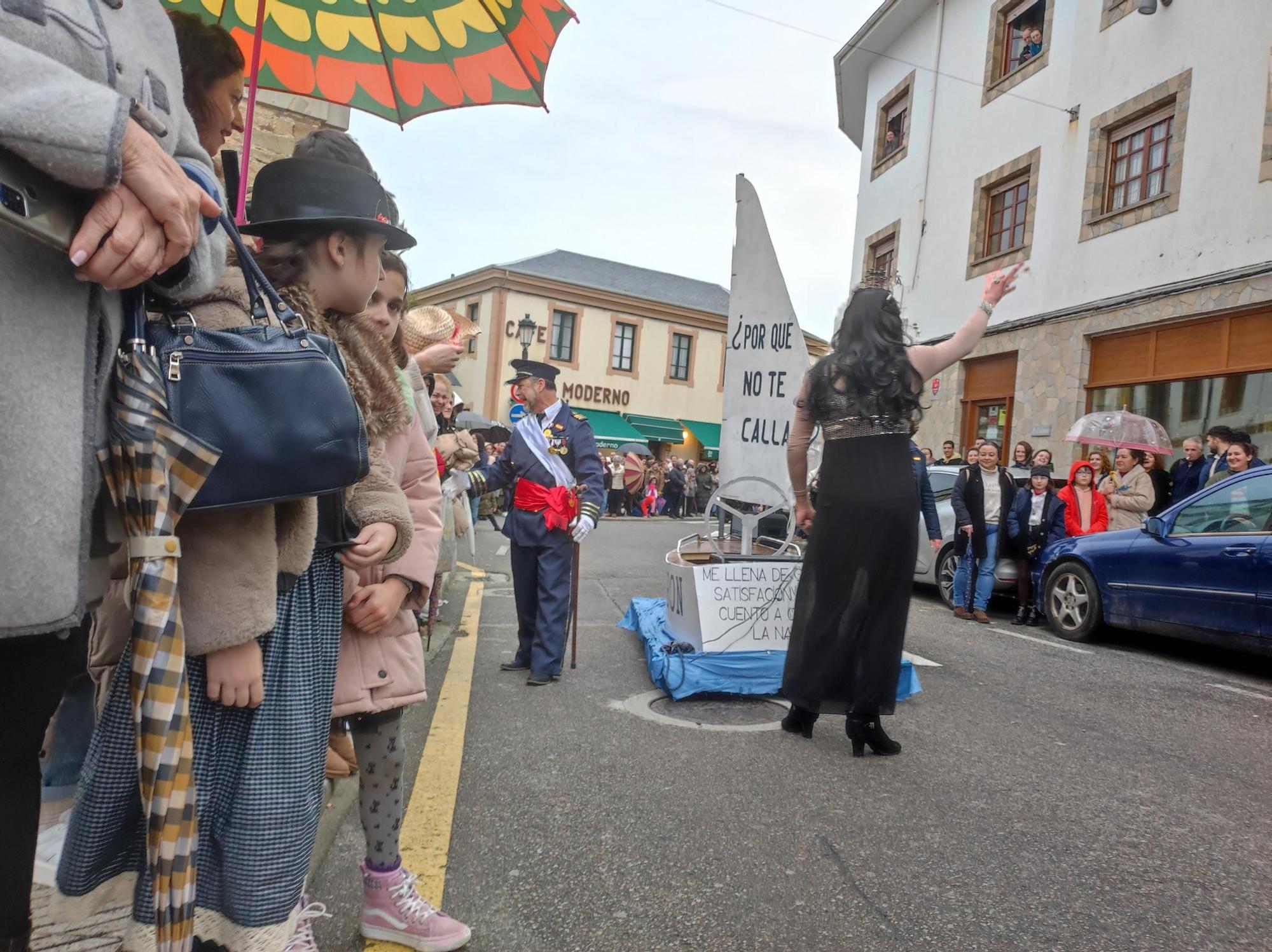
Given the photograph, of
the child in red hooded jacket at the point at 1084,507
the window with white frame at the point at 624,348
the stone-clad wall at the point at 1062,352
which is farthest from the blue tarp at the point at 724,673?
Result: the window with white frame at the point at 624,348

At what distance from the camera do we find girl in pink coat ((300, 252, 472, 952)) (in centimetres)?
193

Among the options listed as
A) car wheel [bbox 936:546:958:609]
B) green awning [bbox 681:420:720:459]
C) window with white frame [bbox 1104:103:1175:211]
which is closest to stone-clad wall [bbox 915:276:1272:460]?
window with white frame [bbox 1104:103:1175:211]

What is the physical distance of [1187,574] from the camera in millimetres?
6484

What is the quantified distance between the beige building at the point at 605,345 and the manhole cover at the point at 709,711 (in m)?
27.5

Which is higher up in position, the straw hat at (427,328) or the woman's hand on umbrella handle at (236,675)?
the straw hat at (427,328)

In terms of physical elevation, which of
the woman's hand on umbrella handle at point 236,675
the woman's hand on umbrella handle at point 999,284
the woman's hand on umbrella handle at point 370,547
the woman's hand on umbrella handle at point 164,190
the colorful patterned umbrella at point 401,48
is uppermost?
the colorful patterned umbrella at point 401,48

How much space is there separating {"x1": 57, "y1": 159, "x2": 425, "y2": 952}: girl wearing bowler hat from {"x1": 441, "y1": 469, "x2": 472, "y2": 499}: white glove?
3.91 m

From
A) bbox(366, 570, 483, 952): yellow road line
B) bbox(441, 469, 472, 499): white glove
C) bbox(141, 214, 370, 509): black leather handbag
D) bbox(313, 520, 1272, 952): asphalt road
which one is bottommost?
bbox(366, 570, 483, 952): yellow road line

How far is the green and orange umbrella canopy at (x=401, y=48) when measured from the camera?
11.0ft

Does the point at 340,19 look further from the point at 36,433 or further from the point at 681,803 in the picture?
the point at 681,803

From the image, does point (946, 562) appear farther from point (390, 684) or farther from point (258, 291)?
point (258, 291)

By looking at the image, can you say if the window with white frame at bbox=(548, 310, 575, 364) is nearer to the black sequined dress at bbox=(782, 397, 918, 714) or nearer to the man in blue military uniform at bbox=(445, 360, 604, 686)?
the man in blue military uniform at bbox=(445, 360, 604, 686)

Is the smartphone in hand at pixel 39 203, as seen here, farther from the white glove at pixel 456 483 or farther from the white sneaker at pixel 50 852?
the white glove at pixel 456 483

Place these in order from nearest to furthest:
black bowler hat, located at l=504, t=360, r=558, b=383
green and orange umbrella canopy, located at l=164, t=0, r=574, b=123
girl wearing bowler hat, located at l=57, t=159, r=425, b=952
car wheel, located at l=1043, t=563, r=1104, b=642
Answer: girl wearing bowler hat, located at l=57, t=159, r=425, b=952
green and orange umbrella canopy, located at l=164, t=0, r=574, b=123
black bowler hat, located at l=504, t=360, r=558, b=383
car wheel, located at l=1043, t=563, r=1104, b=642
